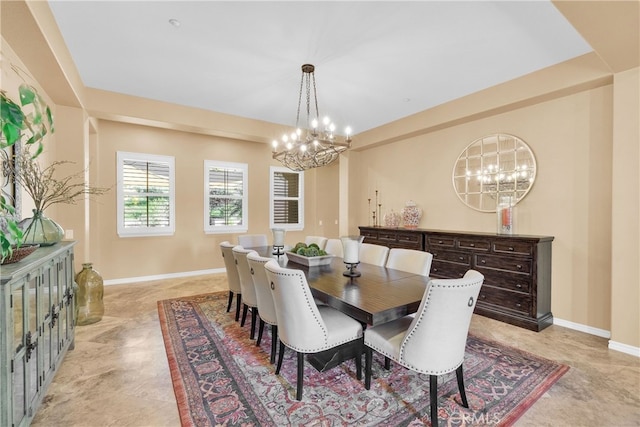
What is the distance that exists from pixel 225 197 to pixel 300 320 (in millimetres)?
4566

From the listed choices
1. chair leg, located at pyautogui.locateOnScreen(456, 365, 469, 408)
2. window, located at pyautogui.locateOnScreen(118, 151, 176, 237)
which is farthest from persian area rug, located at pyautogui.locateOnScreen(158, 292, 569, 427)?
window, located at pyautogui.locateOnScreen(118, 151, 176, 237)

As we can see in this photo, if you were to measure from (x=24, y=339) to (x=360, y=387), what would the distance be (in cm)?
213

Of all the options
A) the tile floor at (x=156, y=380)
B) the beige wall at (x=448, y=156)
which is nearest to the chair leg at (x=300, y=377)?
the tile floor at (x=156, y=380)

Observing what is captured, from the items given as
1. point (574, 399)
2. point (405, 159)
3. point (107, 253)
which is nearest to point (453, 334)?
point (574, 399)

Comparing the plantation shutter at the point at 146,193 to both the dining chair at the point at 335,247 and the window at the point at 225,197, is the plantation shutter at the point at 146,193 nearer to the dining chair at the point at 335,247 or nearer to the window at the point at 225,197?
the window at the point at 225,197

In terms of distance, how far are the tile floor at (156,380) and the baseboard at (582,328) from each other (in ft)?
0.30

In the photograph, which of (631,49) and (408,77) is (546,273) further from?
(408,77)

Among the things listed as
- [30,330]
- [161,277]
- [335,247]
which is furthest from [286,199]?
[30,330]

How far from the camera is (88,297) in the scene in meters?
3.47

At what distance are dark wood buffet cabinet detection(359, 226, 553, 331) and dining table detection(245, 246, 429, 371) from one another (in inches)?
58.2

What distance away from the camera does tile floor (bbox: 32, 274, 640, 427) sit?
6.28 ft

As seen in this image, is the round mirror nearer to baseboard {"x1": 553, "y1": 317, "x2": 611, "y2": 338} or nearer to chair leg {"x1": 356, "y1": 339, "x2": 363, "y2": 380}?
baseboard {"x1": 553, "y1": 317, "x2": 611, "y2": 338}

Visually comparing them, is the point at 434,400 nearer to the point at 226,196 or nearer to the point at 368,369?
the point at 368,369

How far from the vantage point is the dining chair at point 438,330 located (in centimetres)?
170
